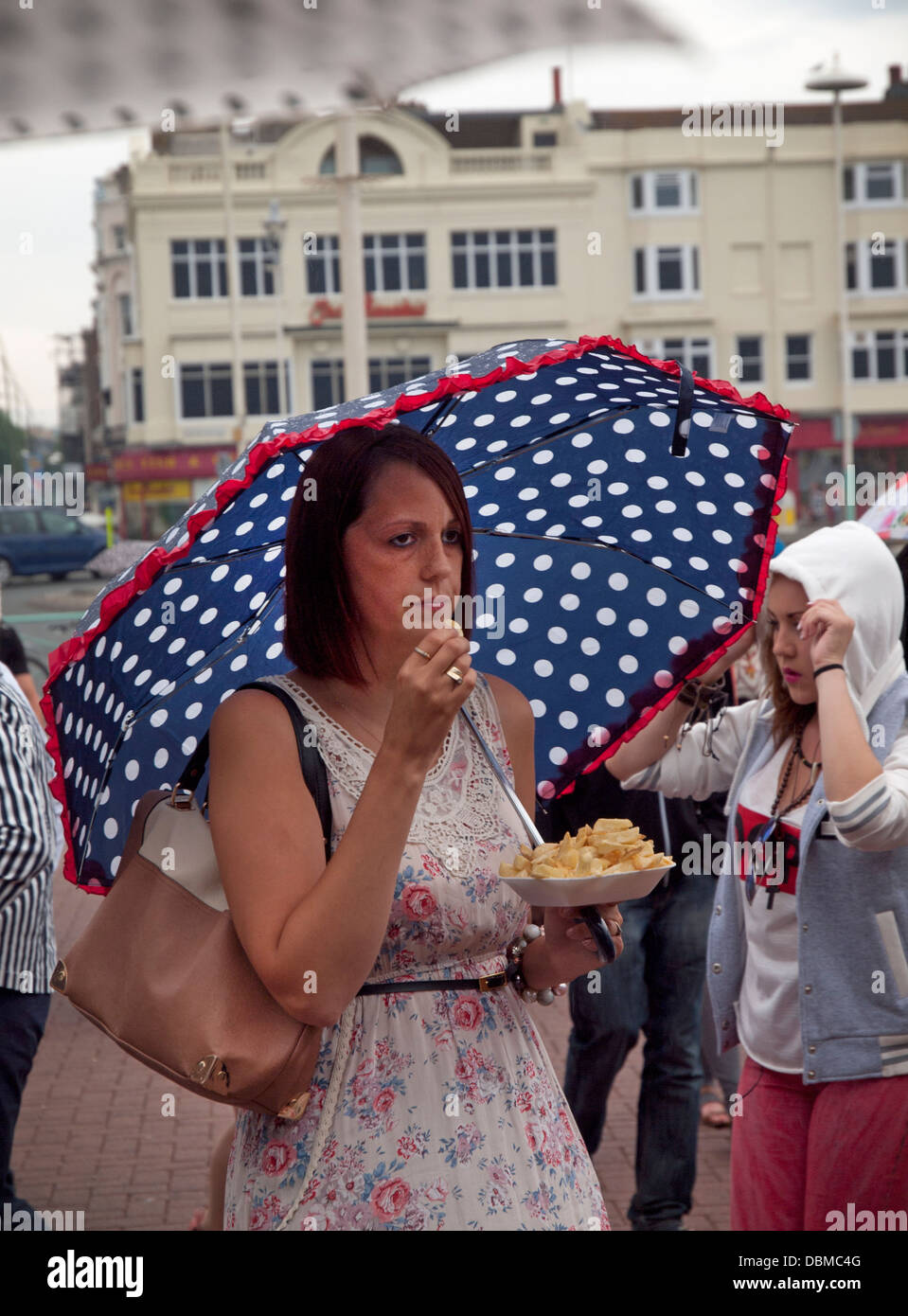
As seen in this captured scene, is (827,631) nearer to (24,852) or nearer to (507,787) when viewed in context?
(507,787)

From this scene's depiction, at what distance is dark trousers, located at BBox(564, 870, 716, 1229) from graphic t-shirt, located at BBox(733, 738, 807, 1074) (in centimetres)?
123

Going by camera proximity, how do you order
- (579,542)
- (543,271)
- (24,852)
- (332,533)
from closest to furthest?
(332,533), (579,542), (24,852), (543,271)

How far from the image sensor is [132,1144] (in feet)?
18.6

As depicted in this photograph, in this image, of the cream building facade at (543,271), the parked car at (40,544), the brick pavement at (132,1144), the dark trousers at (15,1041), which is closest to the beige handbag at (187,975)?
the dark trousers at (15,1041)

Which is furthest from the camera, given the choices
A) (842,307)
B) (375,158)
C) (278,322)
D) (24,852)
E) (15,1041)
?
(375,158)

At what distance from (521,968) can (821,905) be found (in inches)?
40.4

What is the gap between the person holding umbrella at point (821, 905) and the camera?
289 centimetres

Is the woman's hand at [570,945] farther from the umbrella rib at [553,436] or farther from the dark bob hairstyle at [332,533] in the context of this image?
the umbrella rib at [553,436]

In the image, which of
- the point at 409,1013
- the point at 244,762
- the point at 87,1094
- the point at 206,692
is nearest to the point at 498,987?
the point at 409,1013

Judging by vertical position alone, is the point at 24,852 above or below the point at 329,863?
below

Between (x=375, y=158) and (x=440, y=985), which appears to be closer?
(x=440, y=985)

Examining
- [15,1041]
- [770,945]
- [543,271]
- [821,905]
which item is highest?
[543,271]

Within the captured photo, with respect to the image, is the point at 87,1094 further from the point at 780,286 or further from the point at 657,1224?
the point at 780,286

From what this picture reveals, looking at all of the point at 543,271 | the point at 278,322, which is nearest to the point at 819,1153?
the point at 278,322
